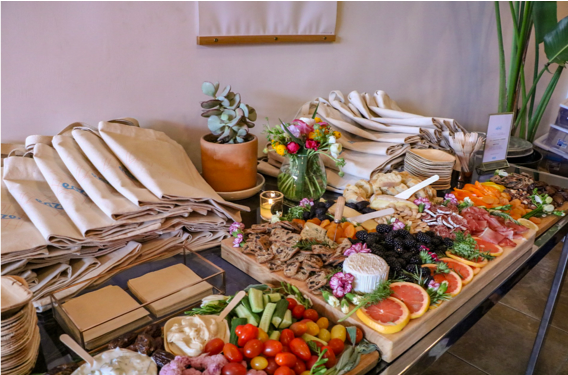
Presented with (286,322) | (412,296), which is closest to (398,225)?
(412,296)

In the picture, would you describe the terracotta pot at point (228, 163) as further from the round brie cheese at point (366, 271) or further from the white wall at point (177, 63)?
the round brie cheese at point (366, 271)

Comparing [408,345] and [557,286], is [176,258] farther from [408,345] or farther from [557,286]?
[557,286]

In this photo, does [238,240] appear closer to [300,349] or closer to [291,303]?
[291,303]

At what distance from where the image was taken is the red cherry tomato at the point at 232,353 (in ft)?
2.76

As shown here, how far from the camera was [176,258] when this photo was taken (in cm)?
120

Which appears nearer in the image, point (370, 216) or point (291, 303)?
point (291, 303)

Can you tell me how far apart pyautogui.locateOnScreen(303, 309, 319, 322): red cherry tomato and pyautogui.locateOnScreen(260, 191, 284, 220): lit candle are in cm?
52

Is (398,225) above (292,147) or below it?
below

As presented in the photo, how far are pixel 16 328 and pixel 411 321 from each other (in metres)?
0.75

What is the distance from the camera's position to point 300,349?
87cm

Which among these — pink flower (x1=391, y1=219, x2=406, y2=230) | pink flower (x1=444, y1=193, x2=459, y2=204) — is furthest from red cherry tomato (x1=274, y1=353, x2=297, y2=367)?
pink flower (x1=444, y1=193, x2=459, y2=204)

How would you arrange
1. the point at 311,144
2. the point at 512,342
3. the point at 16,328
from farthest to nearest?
the point at 512,342, the point at 311,144, the point at 16,328

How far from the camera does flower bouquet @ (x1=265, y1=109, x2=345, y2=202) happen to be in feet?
4.97

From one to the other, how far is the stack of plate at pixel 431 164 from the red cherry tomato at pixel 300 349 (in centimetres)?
100
